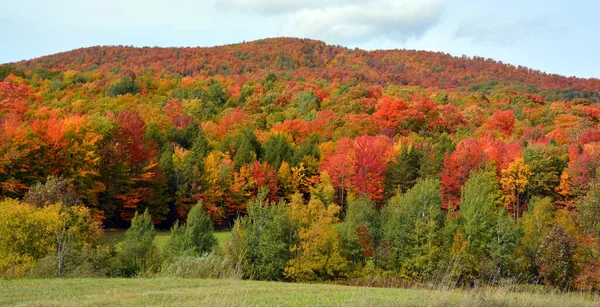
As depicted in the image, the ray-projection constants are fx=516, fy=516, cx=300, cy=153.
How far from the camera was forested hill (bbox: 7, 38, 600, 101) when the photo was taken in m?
136

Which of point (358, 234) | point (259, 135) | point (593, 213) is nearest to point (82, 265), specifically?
point (358, 234)

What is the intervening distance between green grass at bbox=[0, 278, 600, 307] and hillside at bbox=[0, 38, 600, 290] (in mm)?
3543

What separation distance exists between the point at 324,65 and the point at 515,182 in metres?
113

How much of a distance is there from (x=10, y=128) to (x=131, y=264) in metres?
20.9

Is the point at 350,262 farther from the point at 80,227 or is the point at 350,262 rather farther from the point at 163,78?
the point at 163,78

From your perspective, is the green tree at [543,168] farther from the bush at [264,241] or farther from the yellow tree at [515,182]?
the bush at [264,241]

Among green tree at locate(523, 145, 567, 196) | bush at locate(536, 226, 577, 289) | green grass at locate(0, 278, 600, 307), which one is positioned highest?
green tree at locate(523, 145, 567, 196)

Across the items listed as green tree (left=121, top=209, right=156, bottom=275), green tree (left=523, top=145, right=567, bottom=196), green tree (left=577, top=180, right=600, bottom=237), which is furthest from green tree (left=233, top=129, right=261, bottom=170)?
green tree (left=577, top=180, right=600, bottom=237)

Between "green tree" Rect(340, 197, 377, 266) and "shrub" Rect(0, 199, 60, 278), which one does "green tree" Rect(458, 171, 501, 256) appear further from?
"shrub" Rect(0, 199, 60, 278)

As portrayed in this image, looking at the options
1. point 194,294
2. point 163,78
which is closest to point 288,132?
point 163,78

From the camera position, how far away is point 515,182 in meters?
58.8

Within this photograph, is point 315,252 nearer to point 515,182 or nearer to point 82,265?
point 82,265

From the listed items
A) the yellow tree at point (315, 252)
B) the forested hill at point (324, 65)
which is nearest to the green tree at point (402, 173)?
the yellow tree at point (315, 252)

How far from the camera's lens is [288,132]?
8475 centimetres
